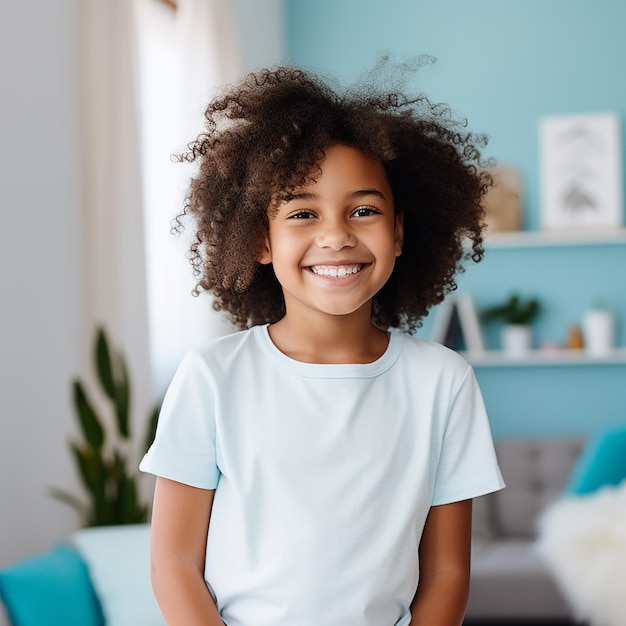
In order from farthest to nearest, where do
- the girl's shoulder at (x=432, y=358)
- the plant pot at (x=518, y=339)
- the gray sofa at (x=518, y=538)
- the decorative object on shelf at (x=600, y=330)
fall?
the plant pot at (x=518, y=339), the decorative object on shelf at (x=600, y=330), the gray sofa at (x=518, y=538), the girl's shoulder at (x=432, y=358)

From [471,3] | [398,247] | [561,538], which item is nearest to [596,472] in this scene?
[561,538]

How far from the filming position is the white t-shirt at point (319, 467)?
114 cm

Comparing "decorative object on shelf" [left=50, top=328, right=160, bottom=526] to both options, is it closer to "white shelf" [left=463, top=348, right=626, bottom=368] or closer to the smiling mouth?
the smiling mouth

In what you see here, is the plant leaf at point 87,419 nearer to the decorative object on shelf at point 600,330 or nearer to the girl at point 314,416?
the girl at point 314,416

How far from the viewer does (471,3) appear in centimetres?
486

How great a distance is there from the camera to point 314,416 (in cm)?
118

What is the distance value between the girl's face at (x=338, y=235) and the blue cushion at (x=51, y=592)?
136 cm

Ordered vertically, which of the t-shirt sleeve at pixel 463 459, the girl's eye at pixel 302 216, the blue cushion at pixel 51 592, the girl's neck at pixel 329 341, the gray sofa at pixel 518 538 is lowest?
the gray sofa at pixel 518 538

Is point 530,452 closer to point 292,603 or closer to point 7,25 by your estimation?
point 7,25

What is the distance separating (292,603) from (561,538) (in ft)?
6.05

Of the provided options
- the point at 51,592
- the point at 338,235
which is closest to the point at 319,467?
the point at 338,235

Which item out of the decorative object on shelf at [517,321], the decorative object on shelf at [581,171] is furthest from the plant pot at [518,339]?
the decorative object on shelf at [581,171]

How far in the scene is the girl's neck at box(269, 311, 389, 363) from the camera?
Result: 125 centimetres

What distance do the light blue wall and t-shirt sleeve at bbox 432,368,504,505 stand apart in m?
3.58
